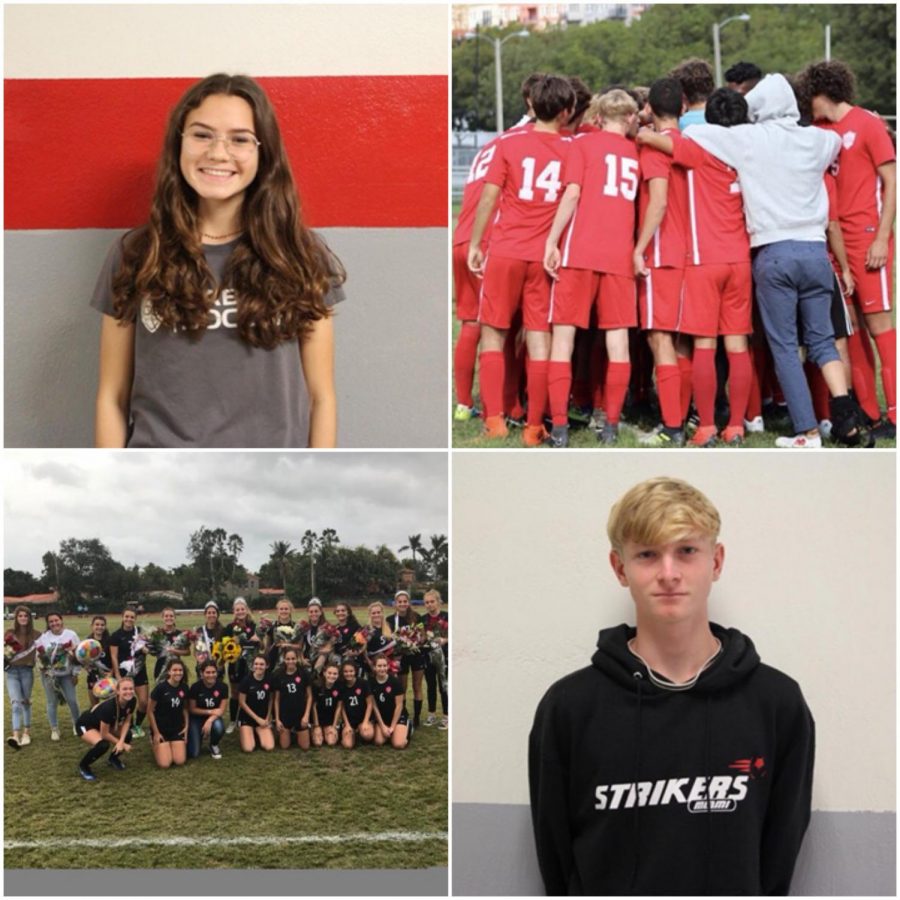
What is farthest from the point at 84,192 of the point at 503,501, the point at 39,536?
the point at 503,501

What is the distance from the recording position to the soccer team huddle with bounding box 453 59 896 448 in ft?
11.2

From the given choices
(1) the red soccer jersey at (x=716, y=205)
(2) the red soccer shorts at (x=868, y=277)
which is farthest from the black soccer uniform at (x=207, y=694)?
(2) the red soccer shorts at (x=868, y=277)

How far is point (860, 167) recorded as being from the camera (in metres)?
3.49

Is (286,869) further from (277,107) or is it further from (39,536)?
(277,107)

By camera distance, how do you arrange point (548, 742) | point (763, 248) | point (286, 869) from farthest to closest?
point (763, 248) → point (286, 869) → point (548, 742)

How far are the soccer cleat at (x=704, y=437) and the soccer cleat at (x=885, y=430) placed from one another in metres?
0.47

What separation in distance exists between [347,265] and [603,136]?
34.8 inches

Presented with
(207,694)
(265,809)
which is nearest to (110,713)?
(207,694)

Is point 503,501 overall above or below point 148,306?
below

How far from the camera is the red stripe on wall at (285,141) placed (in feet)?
10.6

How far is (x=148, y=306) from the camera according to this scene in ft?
9.51

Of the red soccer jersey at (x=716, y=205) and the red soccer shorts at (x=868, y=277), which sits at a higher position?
the red soccer jersey at (x=716, y=205)

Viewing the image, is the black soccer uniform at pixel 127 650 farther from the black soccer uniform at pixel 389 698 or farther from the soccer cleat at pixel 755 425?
the soccer cleat at pixel 755 425

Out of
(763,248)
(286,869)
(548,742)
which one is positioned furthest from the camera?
(763,248)
